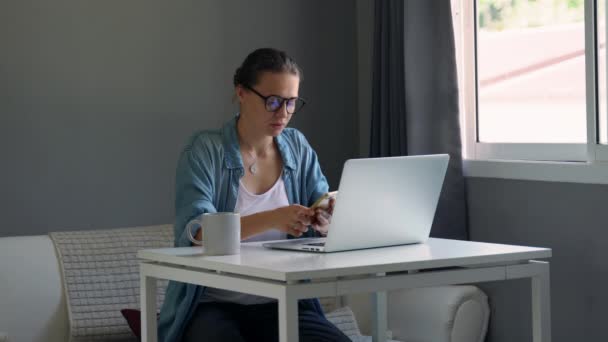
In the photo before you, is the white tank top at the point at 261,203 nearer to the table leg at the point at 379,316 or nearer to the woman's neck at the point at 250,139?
the woman's neck at the point at 250,139

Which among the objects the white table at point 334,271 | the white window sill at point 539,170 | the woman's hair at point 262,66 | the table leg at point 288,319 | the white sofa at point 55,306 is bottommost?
the white sofa at point 55,306

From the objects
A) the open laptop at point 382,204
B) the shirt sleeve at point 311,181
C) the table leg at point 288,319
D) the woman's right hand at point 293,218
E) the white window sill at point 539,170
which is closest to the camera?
the table leg at point 288,319

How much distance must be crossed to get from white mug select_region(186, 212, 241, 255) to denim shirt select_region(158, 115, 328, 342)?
205 millimetres

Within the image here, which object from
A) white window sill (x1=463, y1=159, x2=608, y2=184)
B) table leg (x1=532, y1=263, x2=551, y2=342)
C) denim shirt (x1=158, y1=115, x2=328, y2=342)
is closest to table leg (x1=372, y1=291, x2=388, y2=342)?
denim shirt (x1=158, y1=115, x2=328, y2=342)

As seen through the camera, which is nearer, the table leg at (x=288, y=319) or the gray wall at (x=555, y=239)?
the table leg at (x=288, y=319)

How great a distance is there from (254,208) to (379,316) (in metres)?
0.44

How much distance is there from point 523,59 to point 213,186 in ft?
4.65

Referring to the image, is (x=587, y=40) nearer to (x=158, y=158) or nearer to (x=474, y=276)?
(x=474, y=276)

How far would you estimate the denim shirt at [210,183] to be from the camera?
232 centimetres

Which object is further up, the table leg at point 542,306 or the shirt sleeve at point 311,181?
the shirt sleeve at point 311,181

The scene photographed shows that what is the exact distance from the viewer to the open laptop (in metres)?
2.04

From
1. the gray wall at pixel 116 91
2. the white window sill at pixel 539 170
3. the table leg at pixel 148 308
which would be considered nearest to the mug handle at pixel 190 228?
the table leg at pixel 148 308

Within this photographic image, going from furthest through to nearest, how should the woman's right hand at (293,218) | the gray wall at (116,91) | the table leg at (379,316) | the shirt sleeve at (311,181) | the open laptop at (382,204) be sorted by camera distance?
1. the gray wall at (116,91)
2. the shirt sleeve at (311,181)
3. the table leg at (379,316)
4. the woman's right hand at (293,218)
5. the open laptop at (382,204)

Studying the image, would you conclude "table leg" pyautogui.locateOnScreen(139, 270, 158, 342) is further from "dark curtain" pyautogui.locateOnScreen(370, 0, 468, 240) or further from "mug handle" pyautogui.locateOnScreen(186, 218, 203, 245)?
"dark curtain" pyautogui.locateOnScreen(370, 0, 468, 240)
